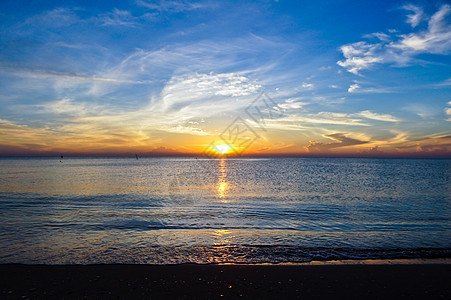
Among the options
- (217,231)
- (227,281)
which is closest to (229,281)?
(227,281)

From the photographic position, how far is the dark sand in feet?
26.3

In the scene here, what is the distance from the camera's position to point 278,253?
12.2 meters

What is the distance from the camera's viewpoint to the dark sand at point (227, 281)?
8016 mm

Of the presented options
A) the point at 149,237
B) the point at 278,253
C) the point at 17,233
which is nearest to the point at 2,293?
the point at 149,237

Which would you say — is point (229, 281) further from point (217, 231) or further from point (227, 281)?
point (217, 231)

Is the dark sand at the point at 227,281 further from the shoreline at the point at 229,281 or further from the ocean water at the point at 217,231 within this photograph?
the ocean water at the point at 217,231

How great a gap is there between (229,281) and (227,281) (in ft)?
0.23

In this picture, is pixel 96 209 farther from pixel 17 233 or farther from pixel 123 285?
pixel 123 285

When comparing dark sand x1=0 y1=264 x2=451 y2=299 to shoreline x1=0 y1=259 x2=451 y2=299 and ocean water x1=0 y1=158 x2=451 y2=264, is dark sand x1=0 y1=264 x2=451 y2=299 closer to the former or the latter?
shoreline x1=0 y1=259 x2=451 y2=299

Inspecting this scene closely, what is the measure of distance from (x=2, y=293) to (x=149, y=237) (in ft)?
24.2

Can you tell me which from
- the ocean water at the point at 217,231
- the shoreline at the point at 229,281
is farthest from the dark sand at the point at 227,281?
the ocean water at the point at 217,231

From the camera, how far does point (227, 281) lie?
888 centimetres

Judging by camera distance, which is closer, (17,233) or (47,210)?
(17,233)

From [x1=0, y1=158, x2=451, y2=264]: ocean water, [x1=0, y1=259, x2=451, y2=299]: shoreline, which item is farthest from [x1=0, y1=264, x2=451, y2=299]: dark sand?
[x1=0, y1=158, x2=451, y2=264]: ocean water
